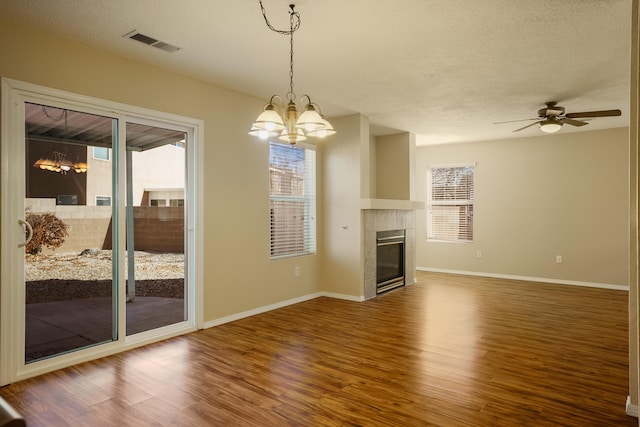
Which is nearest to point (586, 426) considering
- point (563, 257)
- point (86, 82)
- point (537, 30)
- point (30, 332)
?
point (537, 30)

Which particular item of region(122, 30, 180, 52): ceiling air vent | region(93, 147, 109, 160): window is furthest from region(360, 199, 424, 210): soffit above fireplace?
region(93, 147, 109, 160): window

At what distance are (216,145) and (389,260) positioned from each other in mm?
3287

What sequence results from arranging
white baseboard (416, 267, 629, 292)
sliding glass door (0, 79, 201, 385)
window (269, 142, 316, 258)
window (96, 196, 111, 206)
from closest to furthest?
sliding glass door (0, 79, 201, 385) < window (96, 196, 111, 206) < window (269, 142, 316, 258) < white baseboard (416, 267, 629, 292)

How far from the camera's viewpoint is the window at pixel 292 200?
4.99 meters

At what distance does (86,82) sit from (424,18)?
2.71m

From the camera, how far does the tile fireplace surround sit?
18.0 ft

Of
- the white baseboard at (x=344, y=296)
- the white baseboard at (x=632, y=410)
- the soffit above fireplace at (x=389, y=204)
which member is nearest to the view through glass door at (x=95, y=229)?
the white baseboard at (x=344, y=296)

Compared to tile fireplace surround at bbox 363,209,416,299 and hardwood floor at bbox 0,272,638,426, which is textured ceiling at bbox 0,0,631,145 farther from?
hardwood floor at bbox 0,272,638,426

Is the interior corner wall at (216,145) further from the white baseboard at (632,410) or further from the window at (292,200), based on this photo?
the white baseboard at (632,410)

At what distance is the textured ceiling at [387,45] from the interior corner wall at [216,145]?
0.15 meters

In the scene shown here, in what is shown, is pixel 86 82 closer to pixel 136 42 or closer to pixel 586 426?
pixel 136 42

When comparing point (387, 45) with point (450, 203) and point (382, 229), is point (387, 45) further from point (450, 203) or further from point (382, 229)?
point (450, 203)

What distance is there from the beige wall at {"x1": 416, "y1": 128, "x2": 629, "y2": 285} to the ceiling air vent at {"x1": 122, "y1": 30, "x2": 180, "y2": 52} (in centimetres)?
589

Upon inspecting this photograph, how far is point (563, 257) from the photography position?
6.61 metres
